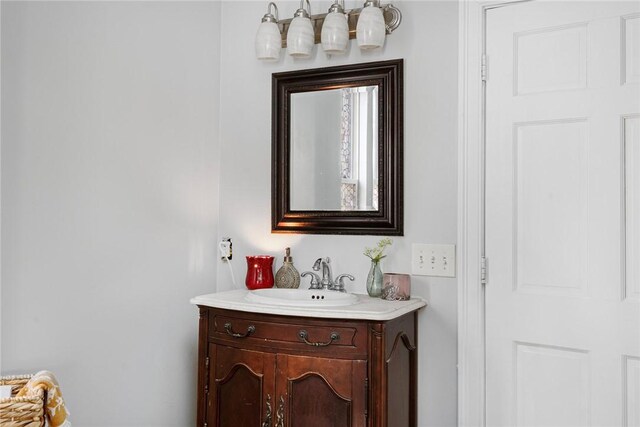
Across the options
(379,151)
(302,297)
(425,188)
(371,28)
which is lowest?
(302,297)

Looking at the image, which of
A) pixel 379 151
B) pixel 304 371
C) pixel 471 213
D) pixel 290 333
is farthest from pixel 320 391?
pixel 379 151

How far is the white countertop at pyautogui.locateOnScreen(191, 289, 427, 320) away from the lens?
1831mm

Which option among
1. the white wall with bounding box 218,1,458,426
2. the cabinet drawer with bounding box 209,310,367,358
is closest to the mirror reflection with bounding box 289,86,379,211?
the white wall with bounding box 218,1,458,426

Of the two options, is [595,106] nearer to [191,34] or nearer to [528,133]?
[528,133]

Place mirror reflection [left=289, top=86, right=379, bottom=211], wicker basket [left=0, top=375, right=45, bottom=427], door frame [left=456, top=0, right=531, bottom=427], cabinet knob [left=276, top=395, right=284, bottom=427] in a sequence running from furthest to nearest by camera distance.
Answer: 1. mirror reflection [left=289, top=86, right=379, bottom=211]
2. door frame [left=456, top=0, right=531, bottom=427]
3. cabinet knob [left=276, top=395, right=284, bottom=427]
4. wicker basket [left=0, top=375, right=45, bottom=427]

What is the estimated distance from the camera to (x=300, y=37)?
7.63ft

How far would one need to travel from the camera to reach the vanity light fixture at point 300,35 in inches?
91.7

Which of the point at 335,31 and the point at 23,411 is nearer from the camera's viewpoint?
the point at 23,411

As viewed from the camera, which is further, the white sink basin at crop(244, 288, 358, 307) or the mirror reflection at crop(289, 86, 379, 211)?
the mirror reflection at crop(289, 86, 379, 211)

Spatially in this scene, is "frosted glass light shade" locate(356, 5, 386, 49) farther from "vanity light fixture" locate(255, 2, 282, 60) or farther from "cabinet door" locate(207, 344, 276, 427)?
"cabinet door" locate(207, 344, 276, 427)

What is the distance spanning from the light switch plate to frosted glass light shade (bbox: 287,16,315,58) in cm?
93

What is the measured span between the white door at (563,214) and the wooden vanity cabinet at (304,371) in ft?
1.21

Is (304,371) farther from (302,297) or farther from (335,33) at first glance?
(335,33)

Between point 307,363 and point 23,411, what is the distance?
887mm
